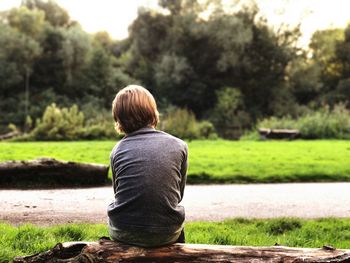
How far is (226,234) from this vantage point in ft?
16.9

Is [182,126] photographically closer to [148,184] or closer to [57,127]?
[57,127]

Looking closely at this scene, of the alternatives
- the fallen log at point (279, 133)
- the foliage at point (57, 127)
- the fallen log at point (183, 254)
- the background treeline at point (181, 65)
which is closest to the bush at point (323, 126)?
the fallen log at point (279, 133)

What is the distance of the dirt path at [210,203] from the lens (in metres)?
6.47

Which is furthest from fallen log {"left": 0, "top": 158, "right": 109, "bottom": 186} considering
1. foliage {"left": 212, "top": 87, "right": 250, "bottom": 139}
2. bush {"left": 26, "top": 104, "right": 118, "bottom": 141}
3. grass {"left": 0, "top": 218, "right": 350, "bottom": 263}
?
foliage {"left": 212, "top": 87, "right": 250, "bottom": 139}

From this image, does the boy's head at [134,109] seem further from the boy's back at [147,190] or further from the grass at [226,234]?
the grass at [226,234]

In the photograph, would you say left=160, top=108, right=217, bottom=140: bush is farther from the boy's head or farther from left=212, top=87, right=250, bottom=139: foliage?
the boy's head

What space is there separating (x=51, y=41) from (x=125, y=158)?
118 ft

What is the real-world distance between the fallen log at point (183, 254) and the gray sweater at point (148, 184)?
154 millimetres

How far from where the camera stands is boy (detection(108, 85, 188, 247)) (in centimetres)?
351

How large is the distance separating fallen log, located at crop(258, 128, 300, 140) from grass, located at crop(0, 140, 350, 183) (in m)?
5.92

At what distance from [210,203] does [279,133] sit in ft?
48.6

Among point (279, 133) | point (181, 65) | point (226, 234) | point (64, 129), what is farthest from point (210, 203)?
point (181, 65)

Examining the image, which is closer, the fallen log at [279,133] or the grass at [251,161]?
the grass at [251,161]

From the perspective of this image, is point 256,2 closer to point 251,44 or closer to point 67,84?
point 251,44
